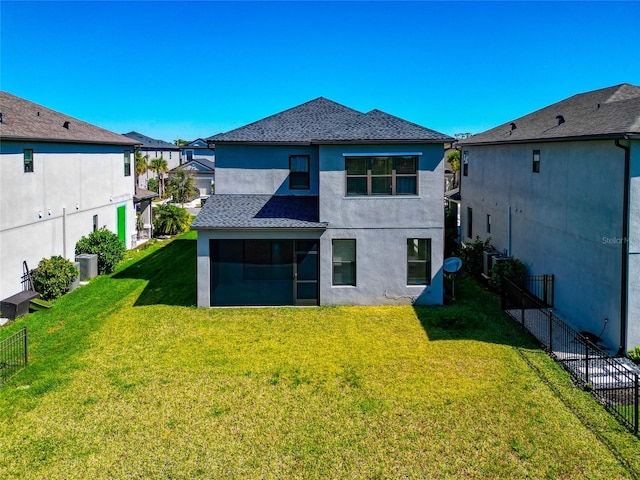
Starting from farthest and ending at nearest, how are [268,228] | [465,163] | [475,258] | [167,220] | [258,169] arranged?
[167,220] → [465,163] → [475,258] → [258,169] → [268,228]

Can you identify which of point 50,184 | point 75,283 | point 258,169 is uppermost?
point 258,169

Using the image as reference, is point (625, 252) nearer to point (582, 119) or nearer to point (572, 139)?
point (572, 139)

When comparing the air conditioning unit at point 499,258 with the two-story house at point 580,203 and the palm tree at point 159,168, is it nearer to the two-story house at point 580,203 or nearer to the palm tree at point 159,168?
the two-story house at point 580,203

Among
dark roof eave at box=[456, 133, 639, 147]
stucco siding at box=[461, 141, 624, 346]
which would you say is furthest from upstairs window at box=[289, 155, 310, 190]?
stucco siding at box=[461, 141, 624, 346]

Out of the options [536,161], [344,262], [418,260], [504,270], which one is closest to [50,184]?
[344,262]

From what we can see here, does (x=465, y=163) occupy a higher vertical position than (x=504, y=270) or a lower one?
higher

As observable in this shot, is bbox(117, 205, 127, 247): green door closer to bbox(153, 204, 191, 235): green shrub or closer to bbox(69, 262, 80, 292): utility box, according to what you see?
bbox(153, 204, 191, 235): green shrub
